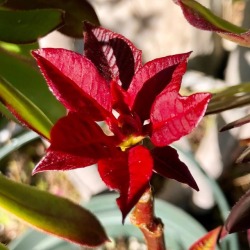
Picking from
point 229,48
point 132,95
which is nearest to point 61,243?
point 132,95

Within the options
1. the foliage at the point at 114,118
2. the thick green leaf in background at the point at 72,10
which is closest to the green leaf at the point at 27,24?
the thick green leaf in background at the point at 72,10

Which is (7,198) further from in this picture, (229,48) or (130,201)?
(229,48)

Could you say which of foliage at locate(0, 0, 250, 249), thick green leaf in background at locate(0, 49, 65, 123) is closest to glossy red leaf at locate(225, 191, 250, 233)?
foliage at locate(0, 0, 250, 249)

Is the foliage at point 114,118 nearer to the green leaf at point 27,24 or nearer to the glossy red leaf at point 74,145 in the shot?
the glossy red leaf at point 74,145

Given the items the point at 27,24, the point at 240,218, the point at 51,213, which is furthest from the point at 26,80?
the point at 240,218

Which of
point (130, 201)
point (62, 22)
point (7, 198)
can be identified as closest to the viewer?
point (130, 201)

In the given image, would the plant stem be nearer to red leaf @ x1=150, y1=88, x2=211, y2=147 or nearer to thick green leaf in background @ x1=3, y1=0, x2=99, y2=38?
red leaf @ x1=150, y1=88, x2=211, y2=147

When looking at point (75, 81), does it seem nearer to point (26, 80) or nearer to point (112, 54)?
point (112, 54)
